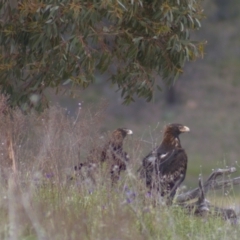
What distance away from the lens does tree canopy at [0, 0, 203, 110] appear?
31.2 ft

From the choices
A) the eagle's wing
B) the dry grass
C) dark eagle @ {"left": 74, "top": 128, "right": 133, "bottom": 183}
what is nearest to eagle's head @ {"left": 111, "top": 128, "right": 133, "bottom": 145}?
dark eagle @ {"left": 74, "top": 128, "right": 133, "bottom": 183}

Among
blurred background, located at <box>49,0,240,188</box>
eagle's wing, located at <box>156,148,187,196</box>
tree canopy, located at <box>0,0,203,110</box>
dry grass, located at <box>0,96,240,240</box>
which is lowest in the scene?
blurred background, located at <box>49,0,240,188</box>

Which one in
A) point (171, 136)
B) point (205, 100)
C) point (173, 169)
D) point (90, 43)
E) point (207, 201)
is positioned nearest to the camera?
point (207, 201)

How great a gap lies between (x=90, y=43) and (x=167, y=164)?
1.75 metres

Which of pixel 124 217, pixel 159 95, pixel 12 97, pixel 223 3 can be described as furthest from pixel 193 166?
pixel 124 217

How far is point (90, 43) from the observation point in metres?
10.4

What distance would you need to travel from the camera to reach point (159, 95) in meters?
42.7

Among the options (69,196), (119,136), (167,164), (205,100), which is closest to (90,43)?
(119,136)

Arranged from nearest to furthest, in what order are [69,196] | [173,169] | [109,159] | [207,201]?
1. [69,196]
2. [109,159]
3. [207,201]
4. [173,169]

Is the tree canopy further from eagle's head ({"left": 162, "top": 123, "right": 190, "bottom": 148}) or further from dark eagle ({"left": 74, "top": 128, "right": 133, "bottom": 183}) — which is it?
eagle's head ({"left": 162, "top": 123, "right": 190, "bottom": 148})

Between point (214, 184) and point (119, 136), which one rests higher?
point (119, 136)

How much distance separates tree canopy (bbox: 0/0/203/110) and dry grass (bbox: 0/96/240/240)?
406 mm

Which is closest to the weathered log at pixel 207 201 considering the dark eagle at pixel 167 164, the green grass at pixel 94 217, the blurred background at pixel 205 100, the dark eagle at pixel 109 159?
the dark eagle at pixel 167 164

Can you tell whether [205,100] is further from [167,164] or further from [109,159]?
[109,159]
